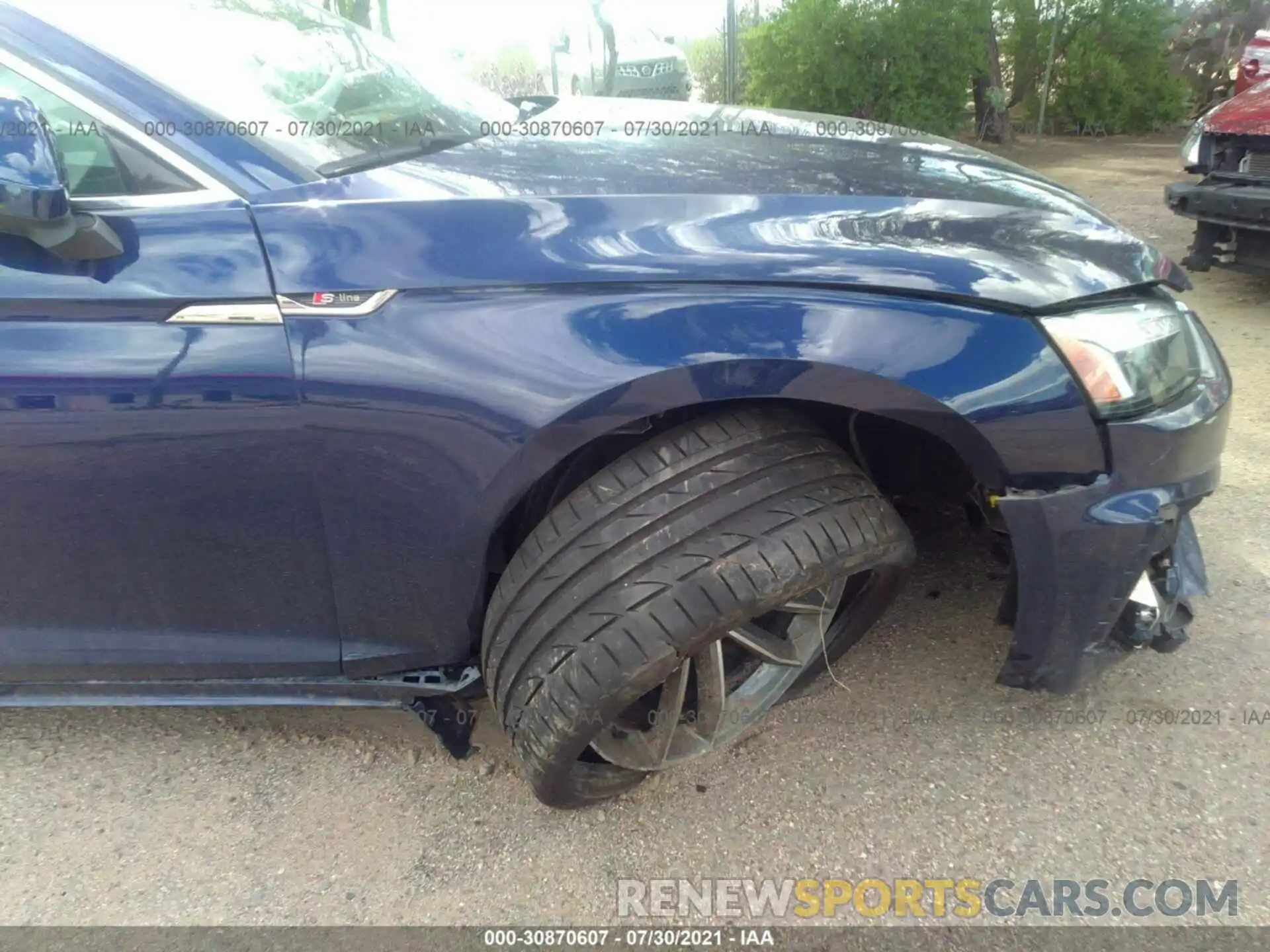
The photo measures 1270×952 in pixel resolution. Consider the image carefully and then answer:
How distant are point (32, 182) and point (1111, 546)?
194 centimetres

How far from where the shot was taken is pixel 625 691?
5.48ft

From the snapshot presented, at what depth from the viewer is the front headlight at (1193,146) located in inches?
197

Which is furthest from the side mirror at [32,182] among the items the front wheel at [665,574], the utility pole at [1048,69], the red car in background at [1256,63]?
the utility pole at [1048,69]

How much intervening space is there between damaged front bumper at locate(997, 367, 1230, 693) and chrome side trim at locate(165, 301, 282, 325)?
1.35 meters

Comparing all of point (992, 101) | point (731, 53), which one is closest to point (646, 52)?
point (731, 53)

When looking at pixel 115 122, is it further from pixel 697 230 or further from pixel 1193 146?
pixel 1193 146

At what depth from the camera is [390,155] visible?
6.37ft

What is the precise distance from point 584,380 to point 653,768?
0.86m

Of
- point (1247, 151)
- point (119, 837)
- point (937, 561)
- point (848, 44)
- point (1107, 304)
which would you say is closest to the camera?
point (1107, 304)

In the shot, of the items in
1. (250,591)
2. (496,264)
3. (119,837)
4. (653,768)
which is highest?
(496,264)

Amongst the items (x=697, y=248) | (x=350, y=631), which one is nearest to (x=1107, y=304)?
(x=697, y=248)

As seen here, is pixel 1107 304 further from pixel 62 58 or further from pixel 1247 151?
pixel 1247 151

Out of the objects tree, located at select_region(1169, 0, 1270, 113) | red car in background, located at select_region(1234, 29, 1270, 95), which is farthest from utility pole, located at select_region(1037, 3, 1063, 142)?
red car in background, located at select_region(1234, 29, 1270, 95)

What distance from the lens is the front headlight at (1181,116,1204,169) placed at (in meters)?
5.00
